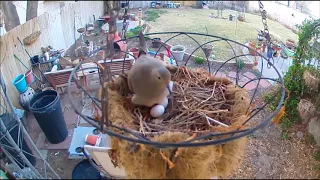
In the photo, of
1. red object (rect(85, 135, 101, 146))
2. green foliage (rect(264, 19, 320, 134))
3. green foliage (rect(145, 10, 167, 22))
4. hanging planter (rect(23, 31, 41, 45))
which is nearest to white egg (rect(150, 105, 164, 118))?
red object (rect(85, 135, 101, 146))

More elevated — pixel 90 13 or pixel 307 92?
pixel 90 13

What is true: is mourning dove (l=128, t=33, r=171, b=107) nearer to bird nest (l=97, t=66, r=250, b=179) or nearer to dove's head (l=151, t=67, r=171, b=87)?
dove's head (l=151, t=67, r=171, b=87)

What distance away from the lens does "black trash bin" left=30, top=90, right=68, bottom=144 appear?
2.86 meters

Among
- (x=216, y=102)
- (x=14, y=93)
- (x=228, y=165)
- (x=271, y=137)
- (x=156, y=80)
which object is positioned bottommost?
(x=271, y=137)

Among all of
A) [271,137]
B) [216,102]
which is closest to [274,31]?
[271,137]

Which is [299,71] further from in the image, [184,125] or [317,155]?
[184,125]

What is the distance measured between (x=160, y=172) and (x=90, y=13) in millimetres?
6746

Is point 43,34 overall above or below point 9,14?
below

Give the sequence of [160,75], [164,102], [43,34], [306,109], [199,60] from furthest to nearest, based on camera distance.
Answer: [199,60] < [43,34] < [306,109] < [164,102] < [160,75]

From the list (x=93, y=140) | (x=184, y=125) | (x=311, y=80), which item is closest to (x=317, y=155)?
(x=311, y=80)

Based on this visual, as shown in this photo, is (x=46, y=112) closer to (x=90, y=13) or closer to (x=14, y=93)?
(x=14, y=93)

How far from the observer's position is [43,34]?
460 cm

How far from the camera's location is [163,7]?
10328 millimetres

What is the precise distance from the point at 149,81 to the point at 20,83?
2.34 metres
